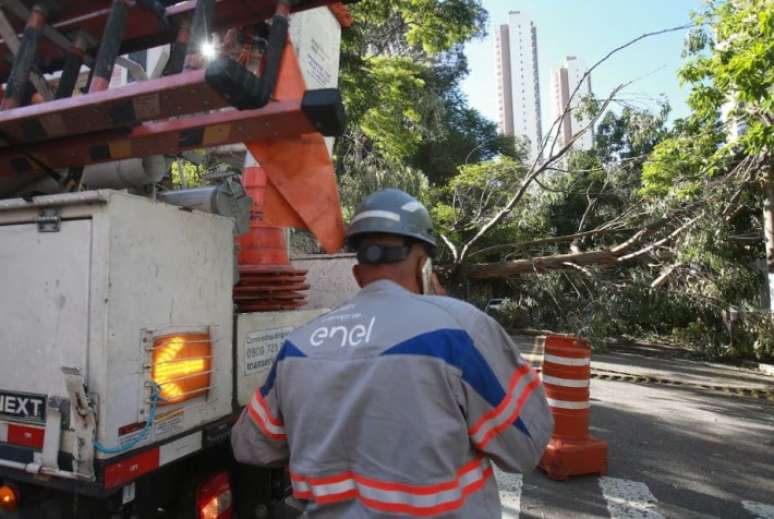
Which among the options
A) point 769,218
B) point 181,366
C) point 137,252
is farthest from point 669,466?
point 769,218

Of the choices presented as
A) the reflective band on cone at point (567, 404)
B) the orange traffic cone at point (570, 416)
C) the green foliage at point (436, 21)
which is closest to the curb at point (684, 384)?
the orange traffic cone at point (570, 416)

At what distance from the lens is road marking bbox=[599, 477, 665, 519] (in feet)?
12.9

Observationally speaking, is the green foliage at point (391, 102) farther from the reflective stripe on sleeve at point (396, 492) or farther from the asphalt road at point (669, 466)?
the reflective stripe on sleeve at point (396, 492)

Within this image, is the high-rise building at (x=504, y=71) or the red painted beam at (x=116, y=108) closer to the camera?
the red painted beam at (x=116, y=108)

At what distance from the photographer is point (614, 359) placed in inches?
552

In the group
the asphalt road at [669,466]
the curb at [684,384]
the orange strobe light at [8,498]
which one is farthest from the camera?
the curb at [684,384]

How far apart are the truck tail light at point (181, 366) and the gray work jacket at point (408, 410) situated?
77cm

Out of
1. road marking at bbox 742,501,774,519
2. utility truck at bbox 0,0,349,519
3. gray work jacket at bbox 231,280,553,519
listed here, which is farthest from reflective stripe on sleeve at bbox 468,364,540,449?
road marking at bbox 742,501,774,519

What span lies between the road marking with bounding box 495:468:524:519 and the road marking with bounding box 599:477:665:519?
2.09 feet

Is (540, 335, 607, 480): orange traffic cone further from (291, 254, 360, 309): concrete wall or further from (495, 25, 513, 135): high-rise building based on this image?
(495, 25, 513, 135): high-rise building

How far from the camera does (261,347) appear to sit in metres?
2.67

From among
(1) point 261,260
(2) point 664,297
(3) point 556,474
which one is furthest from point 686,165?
(1) point 261,260

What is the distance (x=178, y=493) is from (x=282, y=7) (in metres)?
2.00

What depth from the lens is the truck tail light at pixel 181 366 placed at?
6.80ft
